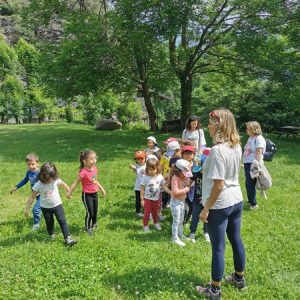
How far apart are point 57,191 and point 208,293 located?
2935mm

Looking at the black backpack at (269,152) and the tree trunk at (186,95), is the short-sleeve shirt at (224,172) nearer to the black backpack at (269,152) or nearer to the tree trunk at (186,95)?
the black backpack at (269,152)

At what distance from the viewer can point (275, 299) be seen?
4.11 metres

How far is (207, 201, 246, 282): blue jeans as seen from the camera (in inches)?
150

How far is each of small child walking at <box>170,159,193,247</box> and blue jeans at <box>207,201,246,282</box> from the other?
1516 mm

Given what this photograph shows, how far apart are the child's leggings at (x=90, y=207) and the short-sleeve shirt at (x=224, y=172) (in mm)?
2630

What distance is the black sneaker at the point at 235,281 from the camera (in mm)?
4266

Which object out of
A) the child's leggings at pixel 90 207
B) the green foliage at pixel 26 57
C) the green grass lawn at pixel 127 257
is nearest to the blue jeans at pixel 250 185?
the green grass lawn at pixel 127 257

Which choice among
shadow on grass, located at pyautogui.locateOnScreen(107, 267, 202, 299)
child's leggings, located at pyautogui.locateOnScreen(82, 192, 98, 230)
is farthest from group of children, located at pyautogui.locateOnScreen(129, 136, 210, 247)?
shadow on grass, located at pyautogui.locateOnScreen(107, 267, 202, 299)

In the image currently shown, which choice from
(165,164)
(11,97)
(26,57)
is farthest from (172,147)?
(26,57)

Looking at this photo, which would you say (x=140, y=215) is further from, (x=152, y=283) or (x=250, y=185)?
(x=152, y=283)

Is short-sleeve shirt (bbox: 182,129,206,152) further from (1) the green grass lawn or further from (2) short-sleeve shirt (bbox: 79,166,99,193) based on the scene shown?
(2) short-sleeve shirt (bbox: 79,166,99,193)

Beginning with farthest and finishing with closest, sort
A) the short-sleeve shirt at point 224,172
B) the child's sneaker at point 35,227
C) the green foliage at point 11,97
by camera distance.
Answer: the green foliage at point 11,97 → the child's sneaker at point 35,227 → the short-sleeve shirt at point 224,172

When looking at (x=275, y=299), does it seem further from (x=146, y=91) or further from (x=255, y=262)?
(x=146, y=91)

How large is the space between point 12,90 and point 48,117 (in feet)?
16.2
